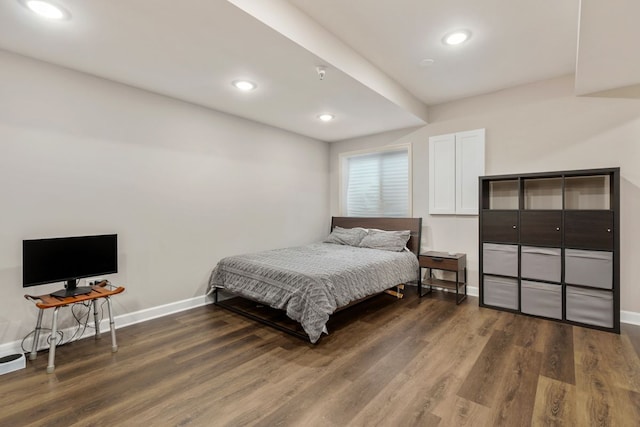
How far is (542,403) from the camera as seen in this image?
1923mm

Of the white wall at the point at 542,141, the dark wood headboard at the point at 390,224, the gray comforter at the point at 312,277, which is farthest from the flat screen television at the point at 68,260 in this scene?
the white wall at the point at 542,141

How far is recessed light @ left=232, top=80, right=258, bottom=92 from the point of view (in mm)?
3107

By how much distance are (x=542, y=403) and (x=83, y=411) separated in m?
2.84

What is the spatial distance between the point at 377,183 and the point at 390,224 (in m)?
0.84

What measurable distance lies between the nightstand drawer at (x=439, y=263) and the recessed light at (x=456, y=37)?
8.14 feet

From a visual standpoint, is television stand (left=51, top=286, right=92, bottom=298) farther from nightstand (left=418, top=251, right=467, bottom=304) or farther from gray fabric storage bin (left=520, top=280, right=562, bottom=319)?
gray fabric storage bin (left=520, top=280, right=562, bottom=319)

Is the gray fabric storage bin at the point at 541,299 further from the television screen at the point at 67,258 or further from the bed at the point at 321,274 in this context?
the television screen at the point at 67,258

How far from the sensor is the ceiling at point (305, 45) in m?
2.12

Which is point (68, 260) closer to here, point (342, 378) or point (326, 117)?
point (342, 378)

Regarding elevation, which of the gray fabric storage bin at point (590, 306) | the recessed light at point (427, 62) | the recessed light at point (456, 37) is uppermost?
the recessed light at point (427, 62)

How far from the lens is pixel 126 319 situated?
3.18 m

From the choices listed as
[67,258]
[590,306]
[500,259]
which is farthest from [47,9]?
[590,306]

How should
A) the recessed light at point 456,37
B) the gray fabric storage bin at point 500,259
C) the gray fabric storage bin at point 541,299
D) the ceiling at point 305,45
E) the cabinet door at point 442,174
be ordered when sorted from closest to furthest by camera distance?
the ceiling at point 305,45
the recessed light at point 456,37
the gray fabric storage bin at point 541,299
the gray fabric storage bin at point 500,259
the cabinet door at point 442,174

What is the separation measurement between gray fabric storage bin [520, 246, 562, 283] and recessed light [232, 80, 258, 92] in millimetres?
3497
